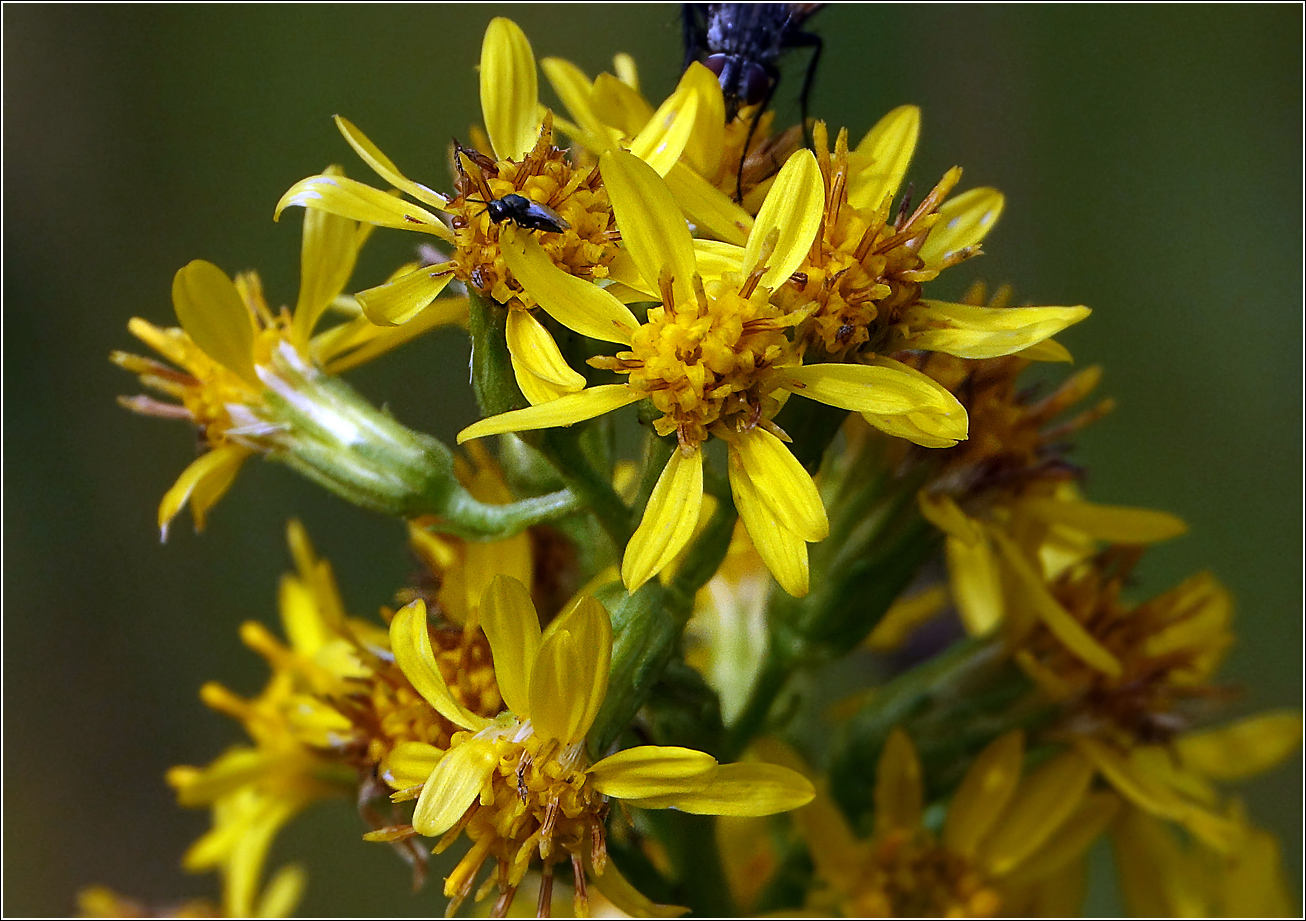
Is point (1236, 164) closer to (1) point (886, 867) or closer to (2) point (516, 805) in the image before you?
(1) point (886, 867)

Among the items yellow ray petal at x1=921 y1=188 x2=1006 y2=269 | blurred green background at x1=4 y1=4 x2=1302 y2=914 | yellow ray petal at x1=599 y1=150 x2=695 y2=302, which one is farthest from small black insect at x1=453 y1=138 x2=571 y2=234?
blurred green background at x1=4 y1=4 x2=1302 y2=914

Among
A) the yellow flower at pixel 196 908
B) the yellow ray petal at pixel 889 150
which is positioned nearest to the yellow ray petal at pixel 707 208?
the yellow ray petal at pixel 889 150

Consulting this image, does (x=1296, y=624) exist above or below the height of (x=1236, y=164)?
below

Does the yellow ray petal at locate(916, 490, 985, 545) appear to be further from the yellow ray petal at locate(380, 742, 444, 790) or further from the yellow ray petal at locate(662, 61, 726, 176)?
the yellow ray petal at locate(380, 742, 444, 790)

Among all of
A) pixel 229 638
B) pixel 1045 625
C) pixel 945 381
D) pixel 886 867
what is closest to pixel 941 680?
pixel 1045 625

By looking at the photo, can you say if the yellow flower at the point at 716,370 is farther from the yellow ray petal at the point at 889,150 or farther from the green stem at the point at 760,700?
the green stem at the point at 760,700

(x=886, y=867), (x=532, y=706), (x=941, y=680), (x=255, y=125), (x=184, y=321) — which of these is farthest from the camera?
(x=255, y=125)

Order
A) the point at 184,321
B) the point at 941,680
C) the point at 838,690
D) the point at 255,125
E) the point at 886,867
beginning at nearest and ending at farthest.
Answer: the point at 184,321
the point at 886,867
the point at 941,680
the point at 838,690
the point at 255,125
